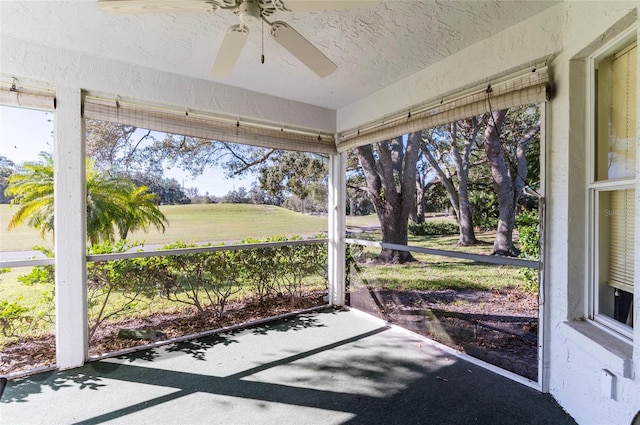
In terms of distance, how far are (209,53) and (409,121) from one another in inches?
70.1

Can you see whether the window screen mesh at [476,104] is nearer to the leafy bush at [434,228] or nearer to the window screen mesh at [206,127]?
the window screen mesh at [206,127]

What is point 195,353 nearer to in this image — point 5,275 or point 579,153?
point 5,275

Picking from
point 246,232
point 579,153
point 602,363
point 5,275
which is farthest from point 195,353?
point 579,153

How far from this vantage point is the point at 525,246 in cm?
217

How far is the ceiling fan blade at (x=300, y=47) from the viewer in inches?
55.2

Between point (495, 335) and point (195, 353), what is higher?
point (495, 335)

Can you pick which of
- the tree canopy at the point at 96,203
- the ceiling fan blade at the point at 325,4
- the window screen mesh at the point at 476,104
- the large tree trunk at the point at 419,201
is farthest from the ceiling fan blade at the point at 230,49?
the large tree trunk at the point at 419,201

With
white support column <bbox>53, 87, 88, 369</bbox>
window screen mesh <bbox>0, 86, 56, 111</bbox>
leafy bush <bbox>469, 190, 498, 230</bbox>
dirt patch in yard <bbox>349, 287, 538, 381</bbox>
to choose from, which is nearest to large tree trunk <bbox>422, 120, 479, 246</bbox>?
leafy bush <bbox>469, 190, 498, 230</bbox>

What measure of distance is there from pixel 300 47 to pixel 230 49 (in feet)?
1.22

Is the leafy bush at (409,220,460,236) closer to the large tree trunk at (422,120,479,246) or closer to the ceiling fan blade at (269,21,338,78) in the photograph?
the large tree trunk at (422,120,479,246)

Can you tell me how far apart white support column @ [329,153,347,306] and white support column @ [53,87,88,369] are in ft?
8.31

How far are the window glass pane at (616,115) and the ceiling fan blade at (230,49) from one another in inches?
77.5

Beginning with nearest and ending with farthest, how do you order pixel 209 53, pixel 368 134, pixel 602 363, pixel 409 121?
pixel 602 363, pixel 209 53, pixel 409 121, pixel 368 134

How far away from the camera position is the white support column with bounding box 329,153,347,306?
382 cm
